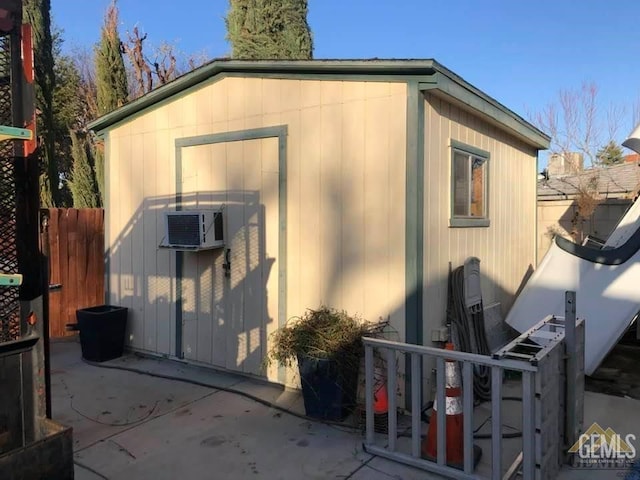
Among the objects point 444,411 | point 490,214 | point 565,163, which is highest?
point 565,163

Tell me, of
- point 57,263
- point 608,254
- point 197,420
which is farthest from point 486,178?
point 57,263

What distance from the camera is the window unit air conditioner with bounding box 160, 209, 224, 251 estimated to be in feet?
15.7

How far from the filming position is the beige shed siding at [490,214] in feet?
13.7

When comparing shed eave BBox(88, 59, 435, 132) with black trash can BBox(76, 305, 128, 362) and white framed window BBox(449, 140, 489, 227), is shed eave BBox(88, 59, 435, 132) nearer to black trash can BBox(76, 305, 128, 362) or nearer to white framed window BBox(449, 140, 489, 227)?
white framed window BBox(449, 140, 489, 227)

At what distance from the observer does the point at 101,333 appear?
5.52 m

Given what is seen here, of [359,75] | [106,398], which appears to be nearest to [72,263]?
[106,398]

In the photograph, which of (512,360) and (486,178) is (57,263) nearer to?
(486,178)

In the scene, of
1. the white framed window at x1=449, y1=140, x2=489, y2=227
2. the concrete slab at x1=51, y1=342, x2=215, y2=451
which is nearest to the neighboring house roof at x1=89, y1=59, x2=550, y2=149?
the white framed window at x1=449, y1=140, x2=489, y2=227

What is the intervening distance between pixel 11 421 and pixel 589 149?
22758 mm

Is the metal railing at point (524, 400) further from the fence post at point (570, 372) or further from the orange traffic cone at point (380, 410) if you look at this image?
the orange traffic cone at point (380, 410)

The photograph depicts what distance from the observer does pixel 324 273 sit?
14.4 ft

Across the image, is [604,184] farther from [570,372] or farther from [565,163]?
[570,372]

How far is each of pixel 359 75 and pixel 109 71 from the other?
35.7 ft

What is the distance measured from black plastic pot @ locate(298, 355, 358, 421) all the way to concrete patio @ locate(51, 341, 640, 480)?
5.0 inches
